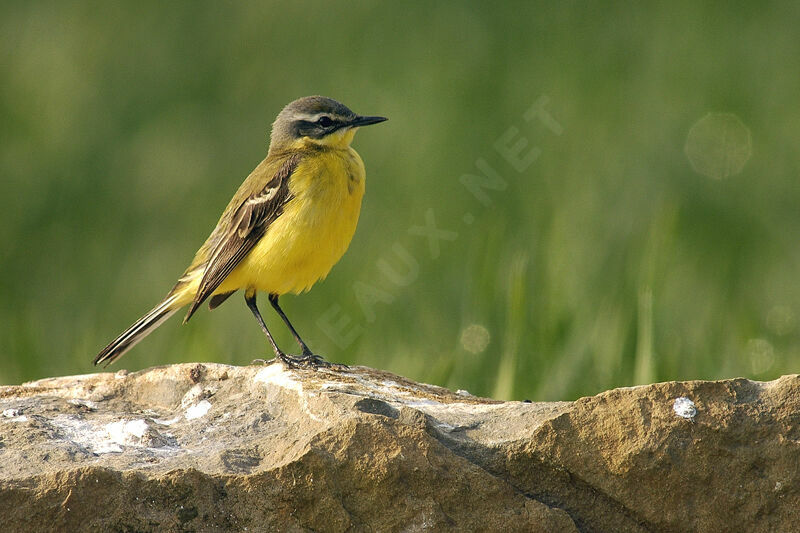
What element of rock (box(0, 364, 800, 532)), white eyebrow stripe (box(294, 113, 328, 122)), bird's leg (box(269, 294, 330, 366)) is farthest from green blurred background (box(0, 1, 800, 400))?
rock (box(0, 364, 800, 532))

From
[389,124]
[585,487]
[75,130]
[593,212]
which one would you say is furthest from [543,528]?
[75,130]

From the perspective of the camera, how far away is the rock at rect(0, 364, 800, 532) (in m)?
3.87

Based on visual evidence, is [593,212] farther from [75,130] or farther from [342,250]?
[75,130]

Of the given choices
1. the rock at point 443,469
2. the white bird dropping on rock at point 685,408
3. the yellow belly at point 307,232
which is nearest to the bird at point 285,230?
the yellow belly at point 307,232

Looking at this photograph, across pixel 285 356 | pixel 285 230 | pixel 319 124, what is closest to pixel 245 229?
pixel 285 230

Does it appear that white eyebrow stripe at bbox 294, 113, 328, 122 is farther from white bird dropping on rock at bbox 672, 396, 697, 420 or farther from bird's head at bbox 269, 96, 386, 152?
white bird dropping on rock at bbox 672, 396, 697, 420

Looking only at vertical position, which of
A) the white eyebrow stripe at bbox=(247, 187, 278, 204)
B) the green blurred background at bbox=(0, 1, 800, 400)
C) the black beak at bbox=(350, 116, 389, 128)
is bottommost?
the green blurred background at bbox=(0, 1, 800, 400)

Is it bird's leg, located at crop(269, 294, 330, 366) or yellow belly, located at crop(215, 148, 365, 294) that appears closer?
bird's leg, located at crop(269, 294, 330, 366)

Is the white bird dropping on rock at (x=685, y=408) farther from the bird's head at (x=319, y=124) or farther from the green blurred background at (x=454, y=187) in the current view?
the bird's head at (x=319, y=124)

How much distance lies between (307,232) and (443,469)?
9.54 feet

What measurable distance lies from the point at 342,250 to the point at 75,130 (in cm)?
638

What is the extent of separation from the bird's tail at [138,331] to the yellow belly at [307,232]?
17.5 inches

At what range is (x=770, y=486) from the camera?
4.12m

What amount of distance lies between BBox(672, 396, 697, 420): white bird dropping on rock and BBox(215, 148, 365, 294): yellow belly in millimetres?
3000
